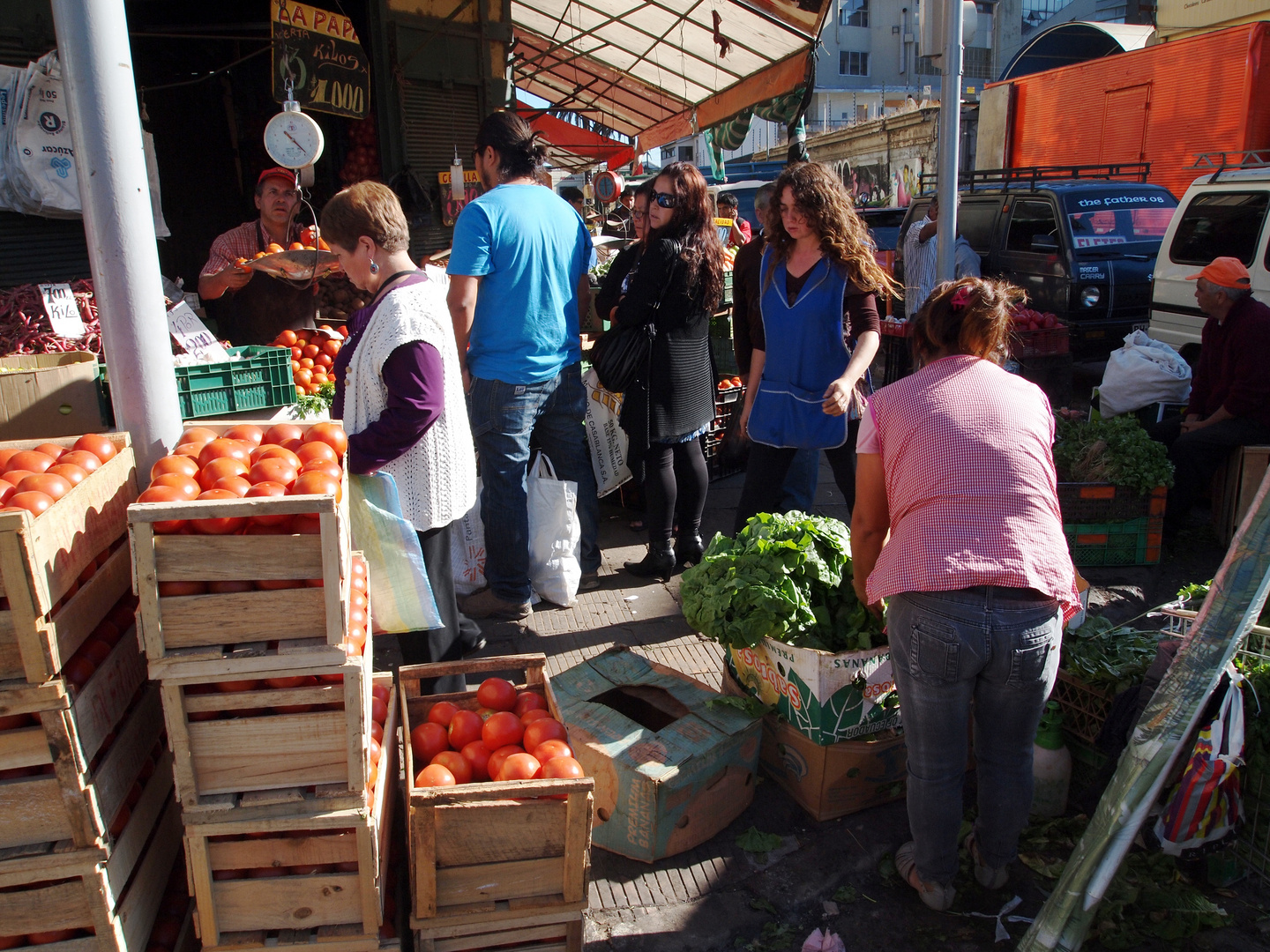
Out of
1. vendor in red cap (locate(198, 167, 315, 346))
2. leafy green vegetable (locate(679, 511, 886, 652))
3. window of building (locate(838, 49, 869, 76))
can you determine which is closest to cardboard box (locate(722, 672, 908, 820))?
leafy green vegetable (locate(679, 511, 886, 652))

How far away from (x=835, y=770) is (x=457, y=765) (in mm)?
1326

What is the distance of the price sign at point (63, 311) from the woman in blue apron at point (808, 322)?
3159mm

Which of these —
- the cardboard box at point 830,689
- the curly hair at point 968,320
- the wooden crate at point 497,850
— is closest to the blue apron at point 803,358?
the cardboard box at point 830,689

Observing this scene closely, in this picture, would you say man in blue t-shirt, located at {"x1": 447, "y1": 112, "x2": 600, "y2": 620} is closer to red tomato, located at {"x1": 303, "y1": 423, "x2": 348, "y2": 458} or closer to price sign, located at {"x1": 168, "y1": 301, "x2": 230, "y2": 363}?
price sign, located at {"x1": 168, "y1": 301, "x2": 230, "y2": 363}

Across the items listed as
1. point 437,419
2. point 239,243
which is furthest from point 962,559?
point 239,243

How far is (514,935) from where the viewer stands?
243cm

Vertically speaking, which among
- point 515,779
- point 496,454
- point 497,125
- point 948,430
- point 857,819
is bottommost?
point 857,819

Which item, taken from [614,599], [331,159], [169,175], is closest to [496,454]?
[614,599]

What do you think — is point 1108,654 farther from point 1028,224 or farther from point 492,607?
point 1028,224

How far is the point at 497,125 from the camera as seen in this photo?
414 centimetres

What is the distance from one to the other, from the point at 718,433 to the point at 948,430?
13.7ft

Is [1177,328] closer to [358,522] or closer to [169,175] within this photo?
[358,522]

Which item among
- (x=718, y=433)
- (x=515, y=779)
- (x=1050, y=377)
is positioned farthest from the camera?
(x=1050, y=377)

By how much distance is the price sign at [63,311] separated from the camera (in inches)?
160
